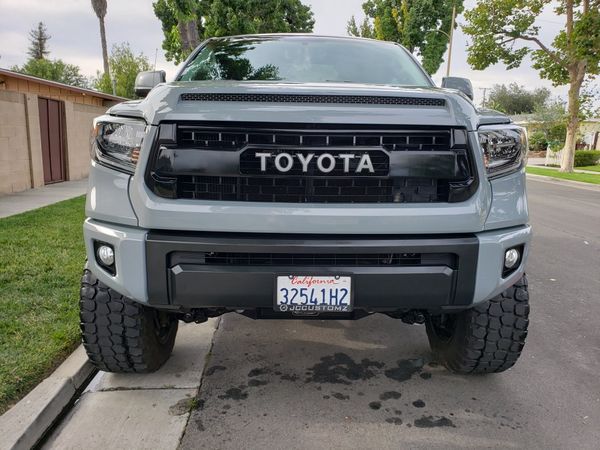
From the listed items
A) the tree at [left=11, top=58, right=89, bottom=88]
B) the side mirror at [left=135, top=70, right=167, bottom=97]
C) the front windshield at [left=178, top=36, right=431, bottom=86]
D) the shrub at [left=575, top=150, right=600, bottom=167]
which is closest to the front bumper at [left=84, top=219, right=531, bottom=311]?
the front windshield at [left=178, top=36, right=431, bottom=86]

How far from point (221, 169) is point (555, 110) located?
41769mm

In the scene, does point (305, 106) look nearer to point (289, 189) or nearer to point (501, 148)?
point (289, 189)

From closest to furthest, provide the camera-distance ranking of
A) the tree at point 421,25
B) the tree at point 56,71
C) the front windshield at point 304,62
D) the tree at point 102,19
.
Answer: the front windshield at point 304,62 < the tree at point 421,25 < the tree at point 102,19 < the tree at point 56,71

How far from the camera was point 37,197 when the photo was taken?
973cm

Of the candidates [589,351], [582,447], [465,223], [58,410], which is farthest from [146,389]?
[589,351]

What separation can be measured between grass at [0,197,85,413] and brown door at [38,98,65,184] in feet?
20.1

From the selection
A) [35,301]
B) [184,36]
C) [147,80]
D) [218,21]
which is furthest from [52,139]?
[147,80]

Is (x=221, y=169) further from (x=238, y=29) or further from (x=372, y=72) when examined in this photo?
(x=238, y=29)

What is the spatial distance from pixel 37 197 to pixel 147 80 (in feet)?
24.3

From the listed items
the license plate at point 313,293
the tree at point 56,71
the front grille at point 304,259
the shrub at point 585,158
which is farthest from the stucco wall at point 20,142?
the tree at point 56,71

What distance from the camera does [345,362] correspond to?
3205 millimetres

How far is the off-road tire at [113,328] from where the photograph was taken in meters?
2.52

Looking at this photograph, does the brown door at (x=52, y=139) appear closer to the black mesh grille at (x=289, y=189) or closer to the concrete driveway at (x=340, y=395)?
the concrete driveway at (x=340, y=395)

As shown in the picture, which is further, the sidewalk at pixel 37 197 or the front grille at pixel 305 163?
the sidewalk at pixel 37 197
